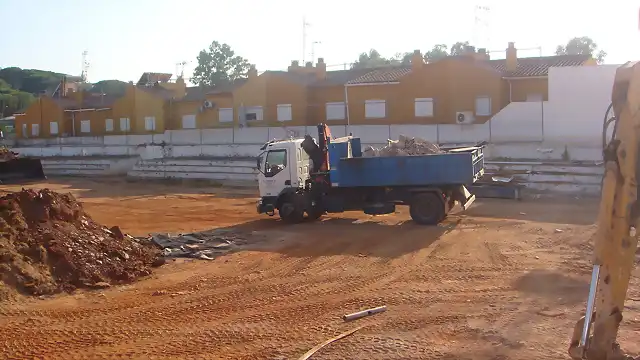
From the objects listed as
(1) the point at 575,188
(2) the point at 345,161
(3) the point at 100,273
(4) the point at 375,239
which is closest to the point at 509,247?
(4) the point at 375,239

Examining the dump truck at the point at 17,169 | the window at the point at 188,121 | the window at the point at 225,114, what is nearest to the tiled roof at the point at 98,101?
the window at the point at 188,121

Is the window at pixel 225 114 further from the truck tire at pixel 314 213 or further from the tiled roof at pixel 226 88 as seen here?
the truck tire at pixel 314 213

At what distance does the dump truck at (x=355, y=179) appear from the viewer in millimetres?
17641

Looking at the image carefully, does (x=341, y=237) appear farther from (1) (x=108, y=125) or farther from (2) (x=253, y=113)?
(1) (x=108, y=125)

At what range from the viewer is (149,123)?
54.3 m

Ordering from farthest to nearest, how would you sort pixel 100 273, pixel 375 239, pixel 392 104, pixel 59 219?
1. pixel 392 104
2. pixel 375 239
3. pixel 59 219
4. pixel 100 273

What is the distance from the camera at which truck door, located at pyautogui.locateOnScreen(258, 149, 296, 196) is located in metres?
19.1

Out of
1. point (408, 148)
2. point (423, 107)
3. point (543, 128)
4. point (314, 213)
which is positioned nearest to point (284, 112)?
point (423, 107)

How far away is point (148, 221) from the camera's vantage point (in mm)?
21922

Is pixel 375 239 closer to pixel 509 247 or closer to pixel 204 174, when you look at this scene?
pixel 509 247

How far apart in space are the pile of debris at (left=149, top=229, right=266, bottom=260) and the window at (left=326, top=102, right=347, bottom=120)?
26915mm

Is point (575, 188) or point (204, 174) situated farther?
point (204, 174)

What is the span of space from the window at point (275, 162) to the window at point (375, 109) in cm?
2328

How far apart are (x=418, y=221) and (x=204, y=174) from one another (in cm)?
2169
